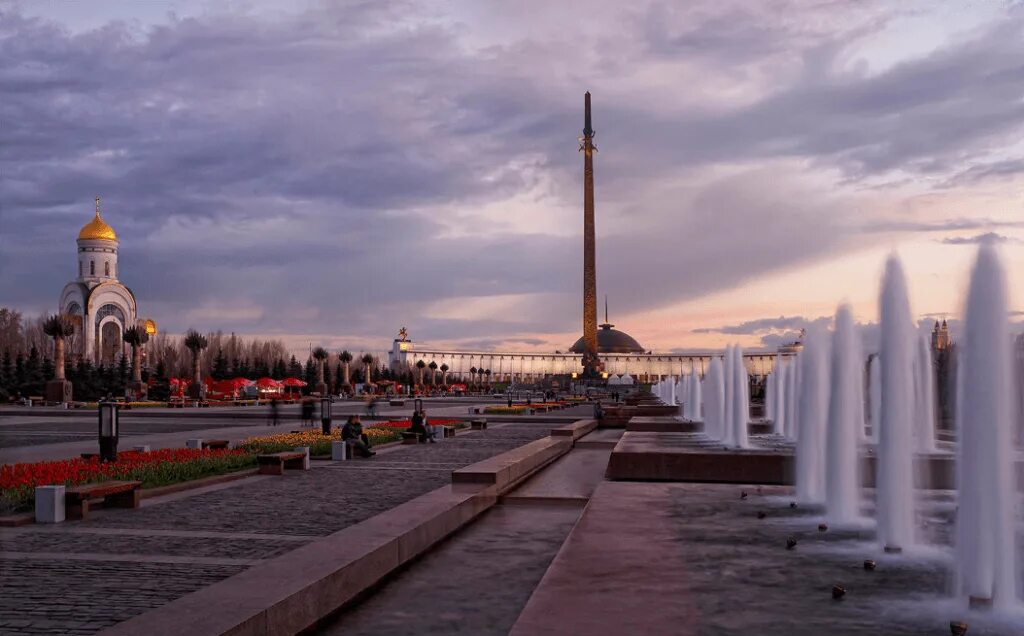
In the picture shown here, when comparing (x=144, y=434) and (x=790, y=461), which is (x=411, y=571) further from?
(x=144, y=434)

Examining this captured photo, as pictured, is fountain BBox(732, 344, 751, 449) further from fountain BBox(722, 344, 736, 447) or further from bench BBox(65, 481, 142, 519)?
bench BBox(65, 481, 142, 519)

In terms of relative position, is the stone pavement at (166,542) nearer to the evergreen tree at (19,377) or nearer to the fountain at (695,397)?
the fountain at (695,397)

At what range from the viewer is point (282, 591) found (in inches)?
238

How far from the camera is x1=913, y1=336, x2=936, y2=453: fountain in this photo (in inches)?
861

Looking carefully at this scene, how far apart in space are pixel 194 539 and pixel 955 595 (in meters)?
6.69

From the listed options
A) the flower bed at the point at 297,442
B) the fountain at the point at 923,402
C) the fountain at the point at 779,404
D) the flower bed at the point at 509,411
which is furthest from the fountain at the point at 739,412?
the flower bed at the point at 509,411

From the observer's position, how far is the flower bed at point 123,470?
1166cm

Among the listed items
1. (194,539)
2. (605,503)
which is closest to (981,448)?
(605,503)

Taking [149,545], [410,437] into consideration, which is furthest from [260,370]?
[149,545]

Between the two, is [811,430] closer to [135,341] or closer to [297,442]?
[297,442]

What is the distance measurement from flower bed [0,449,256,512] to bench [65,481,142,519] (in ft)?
2.49

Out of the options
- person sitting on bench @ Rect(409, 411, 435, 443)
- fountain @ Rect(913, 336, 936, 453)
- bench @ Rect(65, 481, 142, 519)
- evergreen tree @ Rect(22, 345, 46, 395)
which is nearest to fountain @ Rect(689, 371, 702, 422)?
fountain @ Rect(913, 336, 936, 453)

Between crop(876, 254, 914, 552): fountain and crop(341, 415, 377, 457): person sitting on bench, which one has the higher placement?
crop(876, 254, 914, 552): fountain

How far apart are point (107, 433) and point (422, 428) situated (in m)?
9.60
